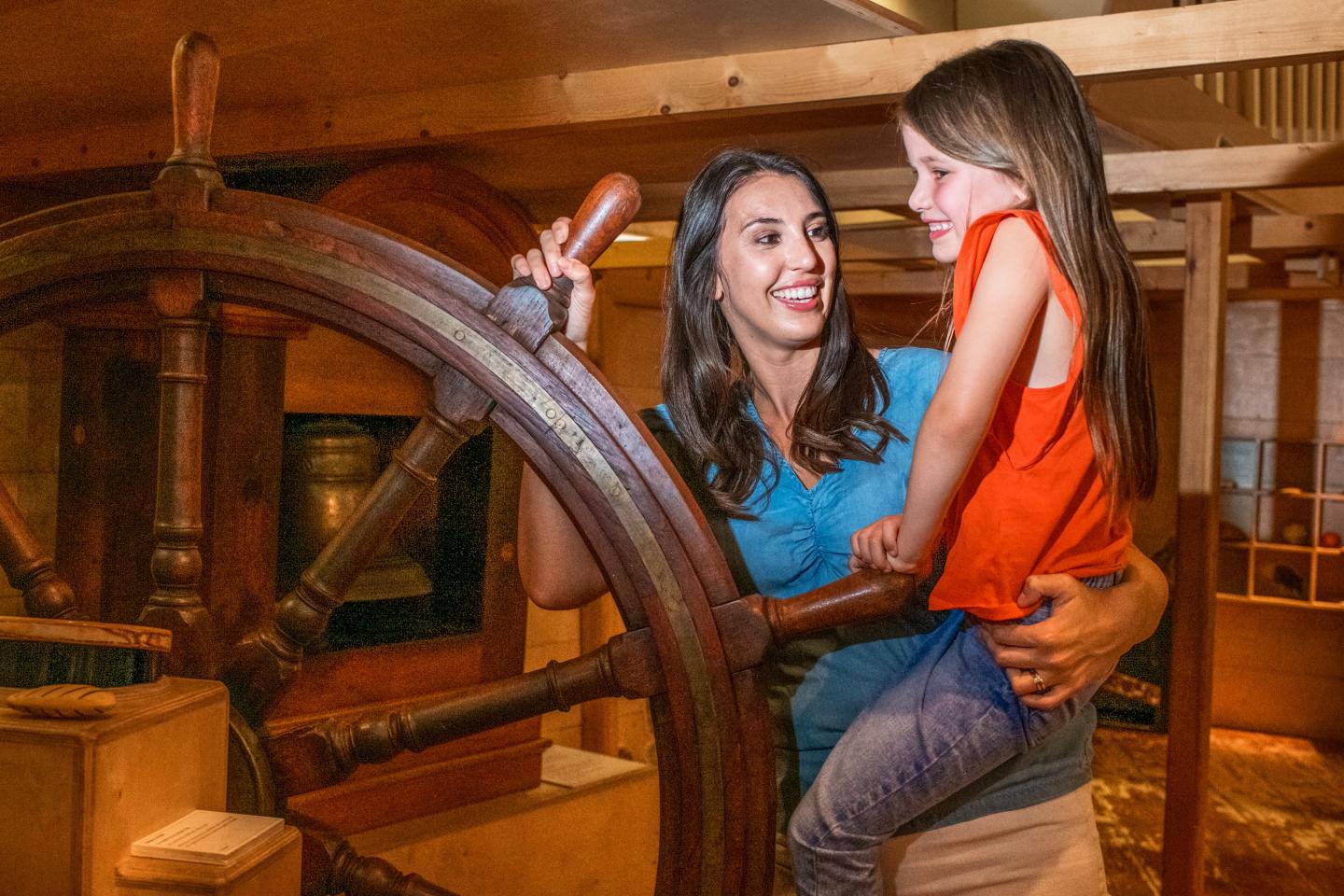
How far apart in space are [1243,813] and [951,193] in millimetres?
4216

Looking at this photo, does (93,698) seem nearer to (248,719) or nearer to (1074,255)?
(248,719)

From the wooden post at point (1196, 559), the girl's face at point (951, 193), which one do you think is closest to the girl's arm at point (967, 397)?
the girl's face at point (951, 193)

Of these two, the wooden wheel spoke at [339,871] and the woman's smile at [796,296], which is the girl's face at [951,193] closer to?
the woman's smile at [796,296]

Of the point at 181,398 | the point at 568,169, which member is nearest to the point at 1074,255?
the point at 181,398

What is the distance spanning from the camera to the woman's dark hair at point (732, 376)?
1344 mm

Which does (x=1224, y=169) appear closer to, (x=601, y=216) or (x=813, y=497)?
(x=813, y=497)

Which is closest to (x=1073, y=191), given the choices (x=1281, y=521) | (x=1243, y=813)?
(x=1243, y=813)

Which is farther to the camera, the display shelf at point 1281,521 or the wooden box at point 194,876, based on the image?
the display shelf at point 1281,521

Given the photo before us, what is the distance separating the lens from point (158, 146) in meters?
2.19

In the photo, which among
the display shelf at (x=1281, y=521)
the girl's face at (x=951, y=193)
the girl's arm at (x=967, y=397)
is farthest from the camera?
the display shelf at (x=1281, y=521)

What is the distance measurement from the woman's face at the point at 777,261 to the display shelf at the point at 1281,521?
17.8 ft

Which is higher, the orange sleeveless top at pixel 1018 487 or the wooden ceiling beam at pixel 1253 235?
the wooden ceiling beam at pixel 1253 235

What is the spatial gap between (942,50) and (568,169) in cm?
111

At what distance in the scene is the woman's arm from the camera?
114 centimetres
